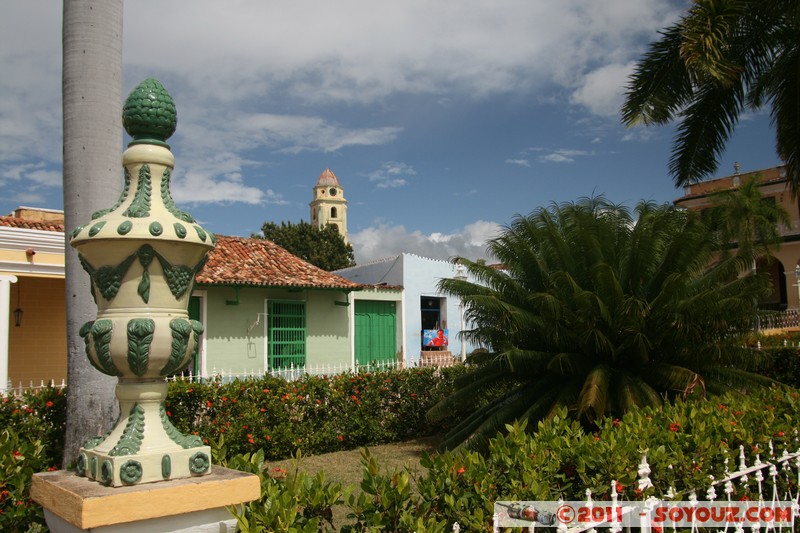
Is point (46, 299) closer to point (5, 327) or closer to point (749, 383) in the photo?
point (5, 327)

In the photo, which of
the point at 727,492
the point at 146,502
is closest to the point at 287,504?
the point at 146,502

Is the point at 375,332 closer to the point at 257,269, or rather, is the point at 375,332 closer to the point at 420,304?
the point at 420,304

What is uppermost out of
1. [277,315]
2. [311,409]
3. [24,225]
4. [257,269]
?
[24,225]

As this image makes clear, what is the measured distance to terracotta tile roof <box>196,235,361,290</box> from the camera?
1441 centimetres

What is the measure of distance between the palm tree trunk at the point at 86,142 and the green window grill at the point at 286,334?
10311 millimetres

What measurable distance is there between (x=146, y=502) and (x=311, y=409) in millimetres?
7957

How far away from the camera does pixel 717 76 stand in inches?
330

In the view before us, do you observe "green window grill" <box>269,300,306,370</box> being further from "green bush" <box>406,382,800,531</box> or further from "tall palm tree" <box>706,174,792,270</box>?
"tall palm tree" <box>706,174,792,270</box>

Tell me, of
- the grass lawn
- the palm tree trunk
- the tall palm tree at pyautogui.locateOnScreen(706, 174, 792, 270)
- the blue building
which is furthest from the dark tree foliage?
the palm tree trunk

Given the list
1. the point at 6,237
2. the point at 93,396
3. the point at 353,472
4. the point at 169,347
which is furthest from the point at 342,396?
the point at 169,347

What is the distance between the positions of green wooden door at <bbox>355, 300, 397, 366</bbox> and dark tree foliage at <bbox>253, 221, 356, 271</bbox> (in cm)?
2450

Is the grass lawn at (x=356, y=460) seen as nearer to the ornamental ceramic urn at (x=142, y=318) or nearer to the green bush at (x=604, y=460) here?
the green bush at (x=604, y=460)

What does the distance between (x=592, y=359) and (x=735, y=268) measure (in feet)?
7.42

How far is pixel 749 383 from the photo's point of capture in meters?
8.12
